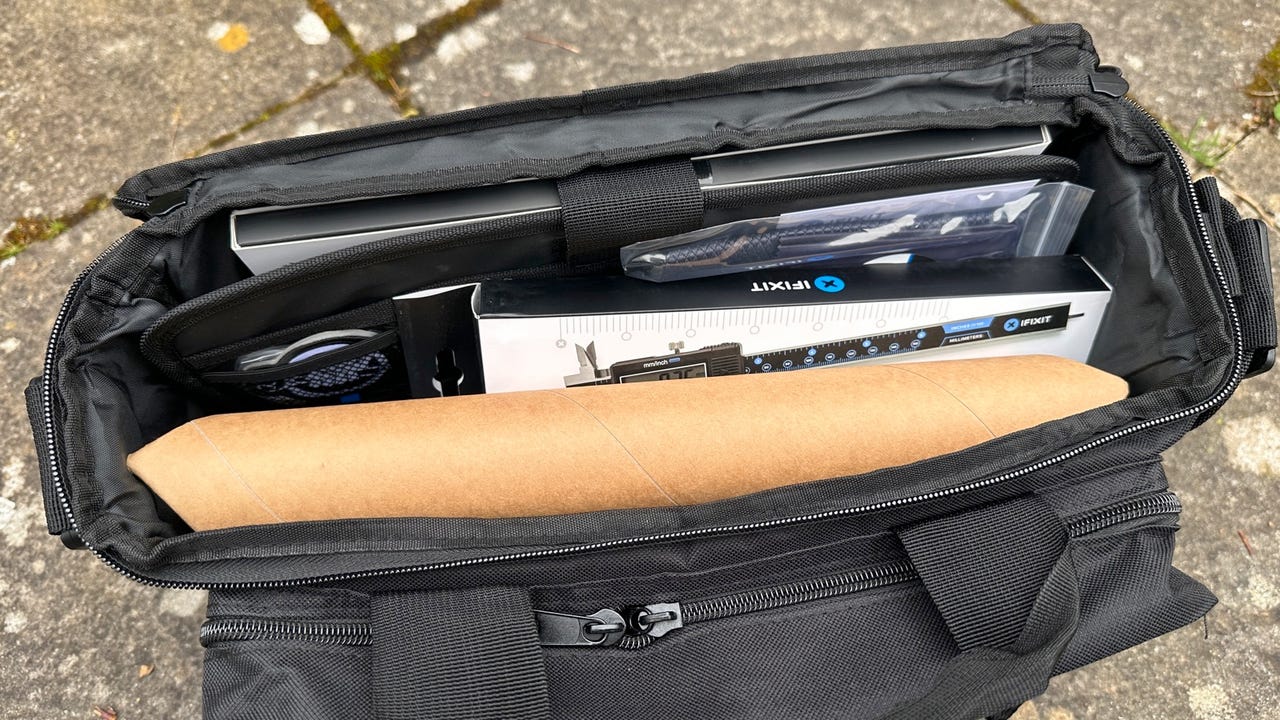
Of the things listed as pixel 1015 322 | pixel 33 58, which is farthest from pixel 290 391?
pixel 33 58

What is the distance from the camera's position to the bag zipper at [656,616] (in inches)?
30.1

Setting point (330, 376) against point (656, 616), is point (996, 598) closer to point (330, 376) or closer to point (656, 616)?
point (656, 616)

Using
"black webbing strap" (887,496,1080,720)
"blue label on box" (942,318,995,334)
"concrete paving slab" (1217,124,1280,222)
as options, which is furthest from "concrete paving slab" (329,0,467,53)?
"concrete paving slab" (1217,124,1280,222)

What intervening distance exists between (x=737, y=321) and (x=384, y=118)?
2.73 feet

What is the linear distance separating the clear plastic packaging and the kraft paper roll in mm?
141

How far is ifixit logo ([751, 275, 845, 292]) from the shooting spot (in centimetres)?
92

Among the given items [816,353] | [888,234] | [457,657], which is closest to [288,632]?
[457,657]

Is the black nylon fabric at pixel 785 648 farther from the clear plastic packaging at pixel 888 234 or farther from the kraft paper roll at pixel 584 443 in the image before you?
the clear plastic packaging at pixel 888 234

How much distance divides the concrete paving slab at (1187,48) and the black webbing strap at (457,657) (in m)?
1.35

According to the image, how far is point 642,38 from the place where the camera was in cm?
150

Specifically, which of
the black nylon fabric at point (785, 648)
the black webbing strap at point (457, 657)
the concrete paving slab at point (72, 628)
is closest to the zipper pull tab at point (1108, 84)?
the black nylon fabric at point (785, 648)

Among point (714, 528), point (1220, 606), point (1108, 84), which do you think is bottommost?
point (1220, 606)

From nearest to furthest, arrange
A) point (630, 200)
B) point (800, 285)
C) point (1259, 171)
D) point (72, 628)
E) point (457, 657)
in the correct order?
point (457, 657), point (630, 200), point (800, 285), point (72, 628), point (1259, 171)

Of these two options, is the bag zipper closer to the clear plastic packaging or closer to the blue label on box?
the blue label on box
